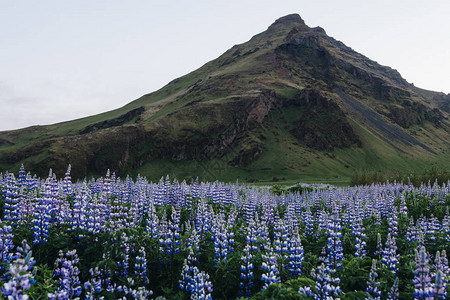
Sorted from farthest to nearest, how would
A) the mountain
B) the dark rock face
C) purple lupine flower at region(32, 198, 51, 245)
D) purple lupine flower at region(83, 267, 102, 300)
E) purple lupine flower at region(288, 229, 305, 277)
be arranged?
the dark rock face
the mountain
purple lupine flower at region(32, 198, 51, 245)
purple lupine flower at region(288, 229, 305, 277)
purple lupine flower at region(83, 267, 102, 300)

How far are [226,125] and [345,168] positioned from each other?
67299 millimetres

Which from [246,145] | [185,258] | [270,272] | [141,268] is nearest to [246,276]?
[270,272]

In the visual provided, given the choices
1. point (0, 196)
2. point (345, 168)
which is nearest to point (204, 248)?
point (0, 196)

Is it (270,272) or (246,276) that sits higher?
(270,272)

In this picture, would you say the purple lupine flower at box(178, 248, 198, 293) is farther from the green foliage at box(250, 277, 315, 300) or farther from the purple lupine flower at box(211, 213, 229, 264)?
the green foliage at box(250, 277, 315, 300)

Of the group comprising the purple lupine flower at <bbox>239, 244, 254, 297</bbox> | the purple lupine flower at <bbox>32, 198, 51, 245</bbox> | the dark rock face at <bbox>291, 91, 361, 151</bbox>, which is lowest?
the purple lupine flower at <bbox>239, 244, 254, 297</bbox>

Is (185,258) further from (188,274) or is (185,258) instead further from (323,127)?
(323,127)

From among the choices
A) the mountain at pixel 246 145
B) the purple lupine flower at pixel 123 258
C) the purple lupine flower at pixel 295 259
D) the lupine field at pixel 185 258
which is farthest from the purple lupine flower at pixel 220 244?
the mountain at pixel 246 145

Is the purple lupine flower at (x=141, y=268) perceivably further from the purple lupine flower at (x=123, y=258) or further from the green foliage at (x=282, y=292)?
Answer: the green foliage at (x=282, y=292)

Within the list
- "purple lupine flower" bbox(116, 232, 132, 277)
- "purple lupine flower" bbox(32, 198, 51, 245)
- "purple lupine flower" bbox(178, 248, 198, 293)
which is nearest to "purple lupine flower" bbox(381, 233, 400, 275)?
"purple lupine flower" bbox(178, 248, 198, 293)

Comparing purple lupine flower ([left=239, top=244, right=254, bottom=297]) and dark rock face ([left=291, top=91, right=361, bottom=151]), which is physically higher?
dark rock face ([left=291, top=91, right=361, bottom=151])

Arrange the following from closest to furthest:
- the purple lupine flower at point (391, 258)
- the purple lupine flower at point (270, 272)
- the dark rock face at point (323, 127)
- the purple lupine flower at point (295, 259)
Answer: the purple lupine flower at point (270, 272)
the purple lupine flower at point (391, 258)
the purple lupine flower at point (295, 259)
the dark rock face at point (323, 127)

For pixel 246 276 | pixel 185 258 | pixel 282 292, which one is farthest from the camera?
pixel 185 258

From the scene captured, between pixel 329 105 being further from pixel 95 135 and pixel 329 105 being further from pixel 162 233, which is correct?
pixel 162 233
